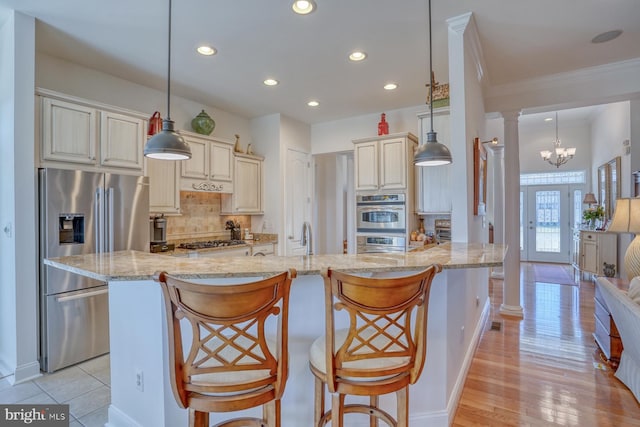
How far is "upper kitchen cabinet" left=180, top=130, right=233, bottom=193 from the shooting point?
13.6ft

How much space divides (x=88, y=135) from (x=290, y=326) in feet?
8.80

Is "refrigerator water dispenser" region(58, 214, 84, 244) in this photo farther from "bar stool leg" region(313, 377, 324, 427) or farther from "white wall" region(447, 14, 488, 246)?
"white wall" region(447, 14, 488, 246)

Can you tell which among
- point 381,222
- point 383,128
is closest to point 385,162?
point 383,128

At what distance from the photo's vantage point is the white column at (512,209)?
13.2 ft

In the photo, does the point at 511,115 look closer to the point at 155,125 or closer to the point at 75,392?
the point at 155,125

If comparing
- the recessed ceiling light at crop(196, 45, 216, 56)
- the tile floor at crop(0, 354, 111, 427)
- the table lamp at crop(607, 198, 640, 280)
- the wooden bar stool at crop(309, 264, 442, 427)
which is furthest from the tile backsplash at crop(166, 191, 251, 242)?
the table lamp at crop(607, 198, 640, 280)

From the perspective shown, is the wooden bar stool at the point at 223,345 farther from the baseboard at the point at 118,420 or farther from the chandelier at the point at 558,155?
the chandelier at the point at 558,155

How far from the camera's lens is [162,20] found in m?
2.63

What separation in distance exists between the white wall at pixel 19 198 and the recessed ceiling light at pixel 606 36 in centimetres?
468

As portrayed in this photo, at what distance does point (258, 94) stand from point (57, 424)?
3.67 meters

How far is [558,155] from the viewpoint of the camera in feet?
23.3

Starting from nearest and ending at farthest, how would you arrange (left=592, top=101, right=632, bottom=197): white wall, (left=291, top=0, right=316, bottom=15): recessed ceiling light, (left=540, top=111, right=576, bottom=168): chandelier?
(left=291, top=0, right=316, bottom=15): recessed ceiling light < (left=592, top=101, right=632, bottom=197): white wall < (left=540, top=111, right=576, bottom=168): chandelier

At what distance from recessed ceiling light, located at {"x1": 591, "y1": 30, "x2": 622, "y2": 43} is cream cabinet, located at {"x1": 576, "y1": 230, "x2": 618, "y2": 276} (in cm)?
378

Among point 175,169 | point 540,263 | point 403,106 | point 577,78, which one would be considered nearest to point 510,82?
point 577,78
